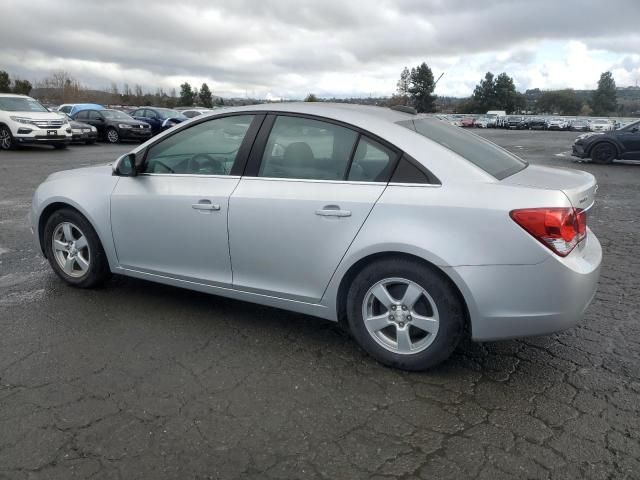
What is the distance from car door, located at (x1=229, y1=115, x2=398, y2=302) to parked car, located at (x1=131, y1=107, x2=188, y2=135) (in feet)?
74.3

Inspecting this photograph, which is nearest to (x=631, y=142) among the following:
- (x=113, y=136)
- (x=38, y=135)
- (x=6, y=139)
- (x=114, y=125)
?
(x=38, y=135)

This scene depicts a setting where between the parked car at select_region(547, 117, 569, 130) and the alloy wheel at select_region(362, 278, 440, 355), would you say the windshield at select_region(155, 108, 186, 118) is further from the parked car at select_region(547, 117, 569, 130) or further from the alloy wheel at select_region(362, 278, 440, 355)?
the parked car at select_region(547, 117, 569, 130)

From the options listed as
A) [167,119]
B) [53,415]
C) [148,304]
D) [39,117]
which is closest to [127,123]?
[167,119]

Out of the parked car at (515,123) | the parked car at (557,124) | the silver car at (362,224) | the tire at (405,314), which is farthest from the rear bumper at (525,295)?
the parked car at (515,123)

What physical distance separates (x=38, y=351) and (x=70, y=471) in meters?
1.32

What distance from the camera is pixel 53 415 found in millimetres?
2711

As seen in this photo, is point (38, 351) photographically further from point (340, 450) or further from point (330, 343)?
point (340, 450)

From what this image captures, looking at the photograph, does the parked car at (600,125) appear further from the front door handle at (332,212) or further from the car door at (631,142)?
the front door handle at (332,212)

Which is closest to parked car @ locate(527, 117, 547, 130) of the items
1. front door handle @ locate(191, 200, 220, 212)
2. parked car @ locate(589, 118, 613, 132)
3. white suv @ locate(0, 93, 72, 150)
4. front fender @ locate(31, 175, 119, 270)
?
parked car @ locate(589, 118, 613, 132)

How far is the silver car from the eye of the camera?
9.39 ft

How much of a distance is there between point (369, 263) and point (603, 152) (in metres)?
15.2

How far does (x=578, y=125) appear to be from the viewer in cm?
5172

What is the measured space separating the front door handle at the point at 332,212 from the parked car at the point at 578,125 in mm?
53260

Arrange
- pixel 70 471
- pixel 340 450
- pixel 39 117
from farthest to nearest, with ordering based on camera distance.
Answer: pixel 39 117 → pixel 340 450 → pixel 70 471
